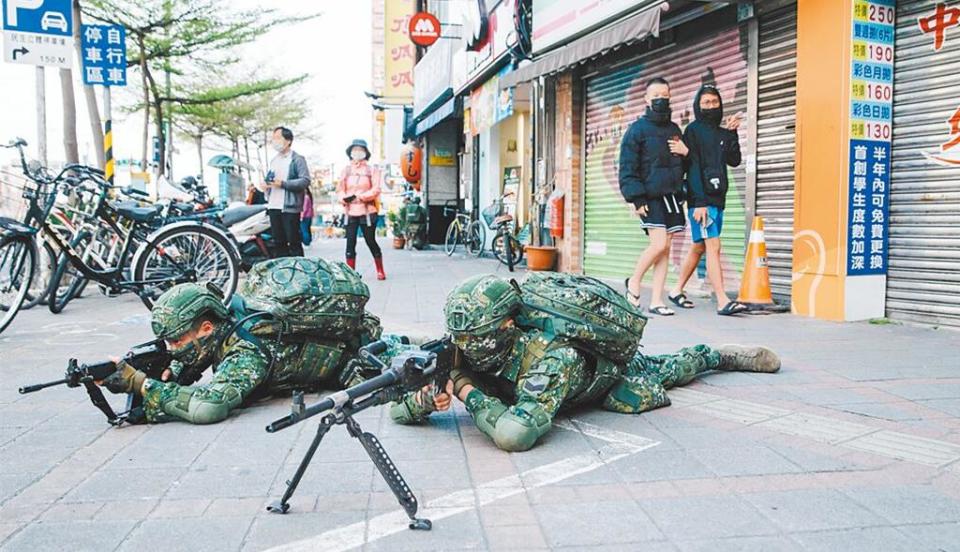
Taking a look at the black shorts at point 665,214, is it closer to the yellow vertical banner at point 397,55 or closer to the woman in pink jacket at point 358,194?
the woman in pink jacket at point 358,194

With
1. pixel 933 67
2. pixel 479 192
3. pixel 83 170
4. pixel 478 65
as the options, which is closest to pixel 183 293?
pixel 83 170

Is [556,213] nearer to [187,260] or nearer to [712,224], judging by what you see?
[712,224]

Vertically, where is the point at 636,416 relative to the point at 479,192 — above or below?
below

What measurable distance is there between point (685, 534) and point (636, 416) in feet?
4.27

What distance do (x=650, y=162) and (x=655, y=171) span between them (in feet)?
0.30

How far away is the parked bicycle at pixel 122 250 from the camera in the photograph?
19.9 feet

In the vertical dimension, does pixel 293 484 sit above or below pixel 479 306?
below

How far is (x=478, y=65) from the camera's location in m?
14.5

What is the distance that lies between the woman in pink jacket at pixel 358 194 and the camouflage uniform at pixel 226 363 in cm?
592

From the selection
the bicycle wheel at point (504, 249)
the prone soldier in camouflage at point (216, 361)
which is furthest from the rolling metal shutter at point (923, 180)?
the bicycle wheel at point (504, 249)

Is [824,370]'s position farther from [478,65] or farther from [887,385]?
[478,65]

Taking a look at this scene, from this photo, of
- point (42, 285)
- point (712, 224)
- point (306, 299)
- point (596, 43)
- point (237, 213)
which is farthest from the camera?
point (237, 213)

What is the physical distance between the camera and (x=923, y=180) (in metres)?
5.93

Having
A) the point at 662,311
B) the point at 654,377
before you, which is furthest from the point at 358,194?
the point at 654,377
